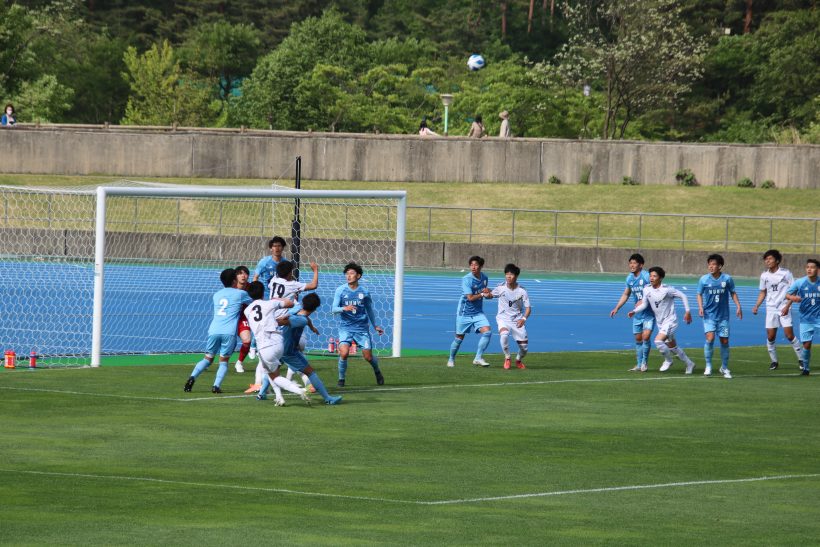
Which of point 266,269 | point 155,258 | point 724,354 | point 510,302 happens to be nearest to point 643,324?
point 724,354

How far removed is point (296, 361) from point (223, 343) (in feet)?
5.31

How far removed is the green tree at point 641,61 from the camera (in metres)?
67.4

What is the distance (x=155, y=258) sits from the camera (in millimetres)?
44906

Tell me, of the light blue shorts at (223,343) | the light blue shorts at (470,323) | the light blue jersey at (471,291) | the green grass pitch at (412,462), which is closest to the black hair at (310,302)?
the green grass pitch at (412,462)

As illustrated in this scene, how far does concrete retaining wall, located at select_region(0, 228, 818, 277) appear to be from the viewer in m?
44.6

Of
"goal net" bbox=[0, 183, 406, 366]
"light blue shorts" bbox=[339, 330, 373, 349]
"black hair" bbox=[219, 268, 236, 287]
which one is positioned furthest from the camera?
"goal net" bbox=[0, 183, 406, 366]

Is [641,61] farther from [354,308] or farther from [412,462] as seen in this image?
[412,462]

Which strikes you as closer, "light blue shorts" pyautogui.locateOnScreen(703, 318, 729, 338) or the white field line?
the white field line

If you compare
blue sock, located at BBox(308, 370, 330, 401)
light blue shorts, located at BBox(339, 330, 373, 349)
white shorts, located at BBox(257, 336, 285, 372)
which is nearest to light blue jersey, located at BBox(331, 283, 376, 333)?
light blue shorts, located at BBox(339, 330, 373, 349)

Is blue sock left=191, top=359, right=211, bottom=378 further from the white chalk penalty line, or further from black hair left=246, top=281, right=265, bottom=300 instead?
the white chalk penalty line

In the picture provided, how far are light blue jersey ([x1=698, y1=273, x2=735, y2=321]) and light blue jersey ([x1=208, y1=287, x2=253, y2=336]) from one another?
7175mm

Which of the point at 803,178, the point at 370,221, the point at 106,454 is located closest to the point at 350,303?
the point at 106,454

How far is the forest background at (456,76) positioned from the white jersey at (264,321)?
157ft

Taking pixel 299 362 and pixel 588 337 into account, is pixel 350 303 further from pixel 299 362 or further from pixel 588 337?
pixel 588 337
